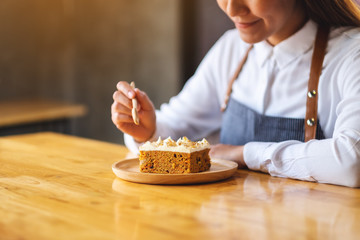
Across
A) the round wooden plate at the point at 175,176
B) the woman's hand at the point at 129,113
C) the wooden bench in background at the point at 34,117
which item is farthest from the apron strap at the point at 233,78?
the wooden bench in background at the point at 34,117

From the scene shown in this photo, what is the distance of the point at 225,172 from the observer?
1.36 metres

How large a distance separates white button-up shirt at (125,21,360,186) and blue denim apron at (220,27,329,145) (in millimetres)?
26

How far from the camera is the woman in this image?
144 centimetres

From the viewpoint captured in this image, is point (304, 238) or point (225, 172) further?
point (225, 172)

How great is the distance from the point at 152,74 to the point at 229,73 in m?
3.17

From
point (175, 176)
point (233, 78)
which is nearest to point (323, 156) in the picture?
point (175, 176)

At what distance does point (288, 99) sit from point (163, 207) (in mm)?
869

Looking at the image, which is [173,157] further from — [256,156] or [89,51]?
[89,51]

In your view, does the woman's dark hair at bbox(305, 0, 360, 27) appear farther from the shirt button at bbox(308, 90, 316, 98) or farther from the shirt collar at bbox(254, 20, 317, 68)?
the shirt button at bbox(308, 90, 316, 98)

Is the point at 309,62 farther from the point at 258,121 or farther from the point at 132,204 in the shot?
the point at 132,204

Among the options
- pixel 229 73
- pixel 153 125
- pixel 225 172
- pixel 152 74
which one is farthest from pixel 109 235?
pixel 152 74

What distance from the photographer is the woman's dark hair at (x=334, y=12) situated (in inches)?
68.6

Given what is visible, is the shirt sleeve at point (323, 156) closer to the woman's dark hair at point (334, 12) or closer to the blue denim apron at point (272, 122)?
the blue denim apron at point (272, 122)

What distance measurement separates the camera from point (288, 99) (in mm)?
1840
